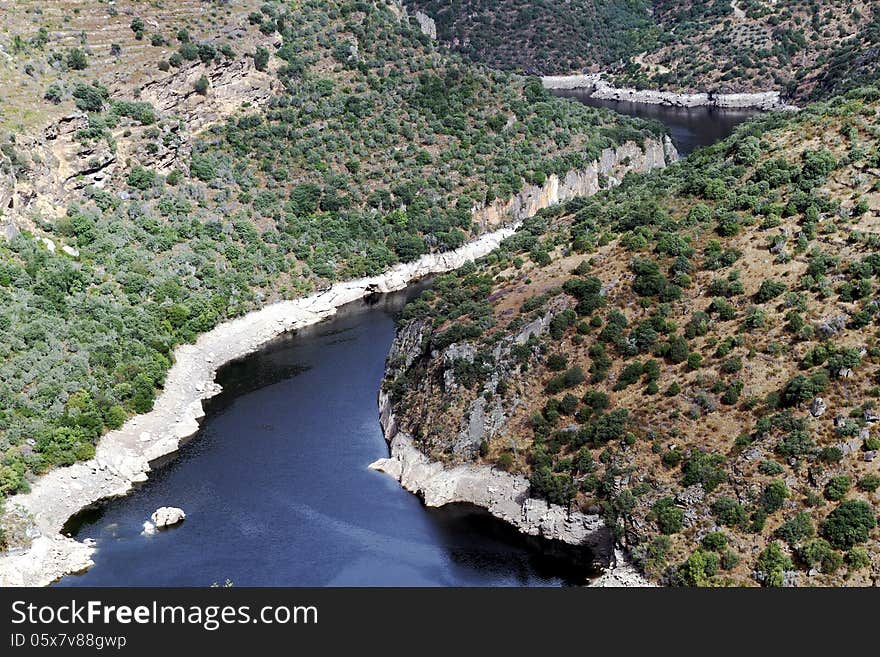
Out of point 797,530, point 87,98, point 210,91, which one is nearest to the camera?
point 797,530

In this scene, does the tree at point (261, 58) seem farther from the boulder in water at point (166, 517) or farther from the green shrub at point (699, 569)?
the green shrub at point (699, 569)

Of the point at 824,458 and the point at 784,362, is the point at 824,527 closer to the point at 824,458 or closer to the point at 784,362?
the point at 824,458

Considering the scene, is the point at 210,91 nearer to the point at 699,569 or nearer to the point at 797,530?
the point at 699,569

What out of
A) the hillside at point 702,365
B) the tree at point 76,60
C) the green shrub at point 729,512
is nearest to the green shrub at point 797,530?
the hillside at point 702,365

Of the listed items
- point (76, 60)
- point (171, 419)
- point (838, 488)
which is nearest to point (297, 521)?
point (171, 419)

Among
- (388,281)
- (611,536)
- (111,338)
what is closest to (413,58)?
(388,281)

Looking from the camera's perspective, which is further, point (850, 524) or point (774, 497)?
point (774, 497)

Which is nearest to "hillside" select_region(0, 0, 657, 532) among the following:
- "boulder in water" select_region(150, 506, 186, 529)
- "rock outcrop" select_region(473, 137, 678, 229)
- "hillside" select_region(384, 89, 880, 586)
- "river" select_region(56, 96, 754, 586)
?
"rock outcrop" select_region(473, 137, 678, 229)

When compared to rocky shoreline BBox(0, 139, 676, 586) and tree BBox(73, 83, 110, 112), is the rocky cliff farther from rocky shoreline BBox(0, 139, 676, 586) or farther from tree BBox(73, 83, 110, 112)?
tree BBox(73, 83, 110, 112)
